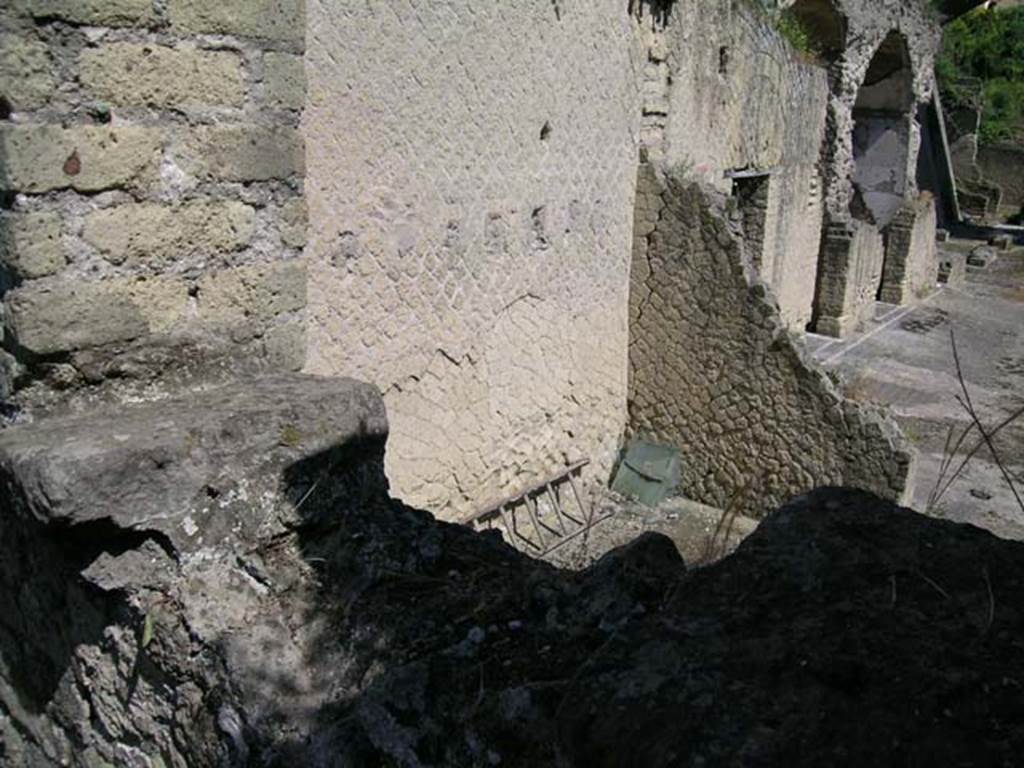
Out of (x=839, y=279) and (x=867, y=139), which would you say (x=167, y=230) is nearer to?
(x=839, y=279)

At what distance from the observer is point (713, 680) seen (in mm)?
1251

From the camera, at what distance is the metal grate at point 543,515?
601 cm

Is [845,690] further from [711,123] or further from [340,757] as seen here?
[711,123]

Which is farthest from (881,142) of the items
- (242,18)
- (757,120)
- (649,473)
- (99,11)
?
(99,11)

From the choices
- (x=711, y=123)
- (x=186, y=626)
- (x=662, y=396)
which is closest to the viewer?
(x=186, y=626)

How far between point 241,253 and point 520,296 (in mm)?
3406

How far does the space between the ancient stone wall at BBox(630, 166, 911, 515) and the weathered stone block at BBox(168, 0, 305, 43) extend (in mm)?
4529

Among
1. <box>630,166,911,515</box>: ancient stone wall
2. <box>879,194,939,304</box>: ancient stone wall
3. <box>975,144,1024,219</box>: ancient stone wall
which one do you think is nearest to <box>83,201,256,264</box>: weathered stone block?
<box>630,166,911,515</box>: ancient stone wall

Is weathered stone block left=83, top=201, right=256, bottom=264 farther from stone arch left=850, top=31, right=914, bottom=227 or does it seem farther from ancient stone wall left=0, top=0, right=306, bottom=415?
stone arch left=850, top=31, right=914, bottom=227

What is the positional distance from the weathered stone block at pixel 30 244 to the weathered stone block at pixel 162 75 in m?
0.30

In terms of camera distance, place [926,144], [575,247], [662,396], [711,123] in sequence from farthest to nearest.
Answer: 1. [926,144]
2. [711,123]
3. [662,396]
4. [575,247]

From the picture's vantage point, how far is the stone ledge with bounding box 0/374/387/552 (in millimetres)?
1961

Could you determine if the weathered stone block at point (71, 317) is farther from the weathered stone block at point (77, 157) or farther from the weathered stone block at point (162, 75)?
the weathered stone block at point (162, 75)

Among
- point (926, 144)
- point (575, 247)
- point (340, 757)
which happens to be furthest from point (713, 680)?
point (926, 144)
